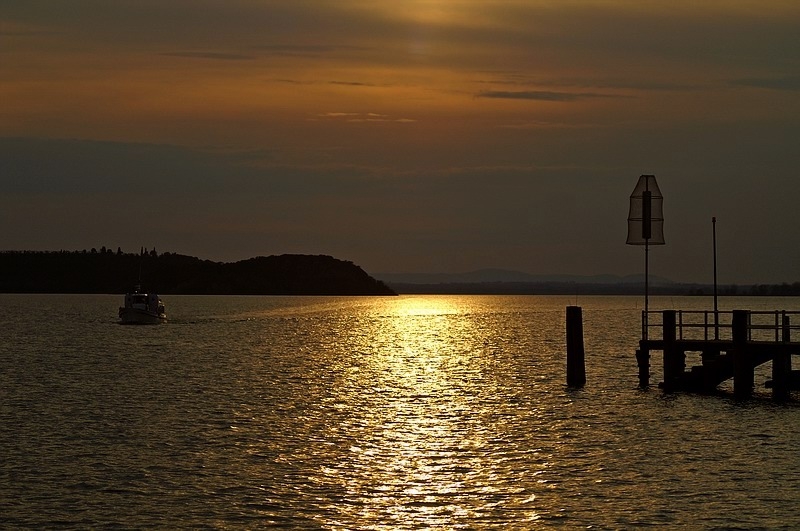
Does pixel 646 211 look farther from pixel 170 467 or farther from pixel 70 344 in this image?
pixel 70 344

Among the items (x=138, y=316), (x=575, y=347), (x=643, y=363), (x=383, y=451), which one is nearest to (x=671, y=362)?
(x=643, y=363)

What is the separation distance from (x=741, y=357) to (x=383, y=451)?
16778 millimetres

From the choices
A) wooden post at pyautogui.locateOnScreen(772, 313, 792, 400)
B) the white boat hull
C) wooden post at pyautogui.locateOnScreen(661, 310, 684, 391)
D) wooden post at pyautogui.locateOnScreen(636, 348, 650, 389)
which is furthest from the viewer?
the white boat hull

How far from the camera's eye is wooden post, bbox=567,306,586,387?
Answer: 48.2m

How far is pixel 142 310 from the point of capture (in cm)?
13200

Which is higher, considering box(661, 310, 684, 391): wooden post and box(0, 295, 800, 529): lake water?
box(661, 310, 684, 391): wooden post

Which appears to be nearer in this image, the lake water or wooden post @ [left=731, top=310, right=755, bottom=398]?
the lake water

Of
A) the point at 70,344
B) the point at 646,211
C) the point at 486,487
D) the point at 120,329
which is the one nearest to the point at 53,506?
the point at 486,487

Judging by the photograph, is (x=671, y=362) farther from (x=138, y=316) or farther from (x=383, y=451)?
(x=138, y=316)

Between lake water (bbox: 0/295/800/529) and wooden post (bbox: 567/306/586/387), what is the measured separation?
681 millimetres

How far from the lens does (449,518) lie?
24.7 meters

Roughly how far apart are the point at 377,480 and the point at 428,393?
25.1 metres

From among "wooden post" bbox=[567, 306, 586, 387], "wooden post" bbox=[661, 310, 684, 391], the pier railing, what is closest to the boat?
the pier railing

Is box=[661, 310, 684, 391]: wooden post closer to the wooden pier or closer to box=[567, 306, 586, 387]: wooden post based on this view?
the wooden pier
